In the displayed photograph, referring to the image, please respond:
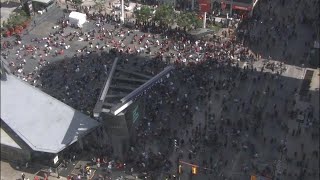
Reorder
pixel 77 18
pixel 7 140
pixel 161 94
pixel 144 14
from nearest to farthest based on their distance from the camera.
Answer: pixel 7 140 → pixel 161 94 → pixel 144 14 → pixel 77 18

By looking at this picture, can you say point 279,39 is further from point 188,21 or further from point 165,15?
point 165,15

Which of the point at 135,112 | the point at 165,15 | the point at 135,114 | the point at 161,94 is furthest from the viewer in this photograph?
the point at 165,15

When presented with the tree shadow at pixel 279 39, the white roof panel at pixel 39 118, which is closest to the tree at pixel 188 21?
the tree shadow at pixel 279 39

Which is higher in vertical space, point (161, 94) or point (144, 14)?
point (144, 14)

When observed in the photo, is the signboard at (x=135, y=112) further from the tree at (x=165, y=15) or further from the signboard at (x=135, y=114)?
the tree at (x=165, y=15)

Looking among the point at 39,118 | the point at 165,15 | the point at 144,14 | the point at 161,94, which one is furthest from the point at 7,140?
the point at 165,15

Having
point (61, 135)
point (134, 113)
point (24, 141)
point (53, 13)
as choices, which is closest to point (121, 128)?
point (134, 113)
